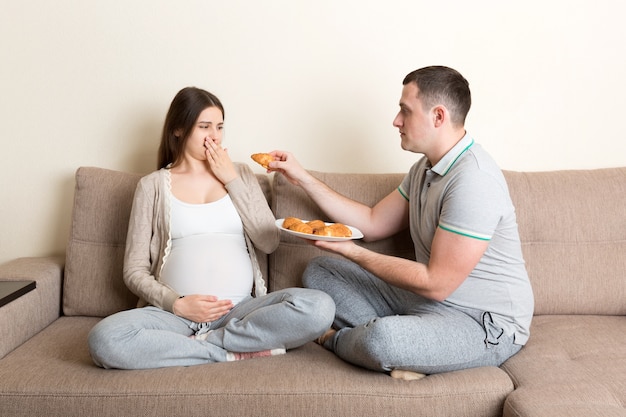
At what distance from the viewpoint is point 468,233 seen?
1.98m

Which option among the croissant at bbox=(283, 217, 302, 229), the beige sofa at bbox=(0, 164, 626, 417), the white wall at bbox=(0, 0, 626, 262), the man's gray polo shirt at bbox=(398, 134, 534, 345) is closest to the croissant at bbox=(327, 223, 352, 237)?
the croissant at bbox=(283, 217, 302, 229)

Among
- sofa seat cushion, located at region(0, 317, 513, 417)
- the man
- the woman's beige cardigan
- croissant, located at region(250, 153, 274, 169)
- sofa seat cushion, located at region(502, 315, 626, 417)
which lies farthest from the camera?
croissant, located at region(250, 153, 274, 169)

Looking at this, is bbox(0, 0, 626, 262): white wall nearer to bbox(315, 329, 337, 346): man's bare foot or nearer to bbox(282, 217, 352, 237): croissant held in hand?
bbox(282, 217, 352, 237): croissant held in hand

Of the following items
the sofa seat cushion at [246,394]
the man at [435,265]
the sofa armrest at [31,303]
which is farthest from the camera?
the sofa armrest at [31,303]

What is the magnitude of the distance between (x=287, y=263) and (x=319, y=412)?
78 centimetres

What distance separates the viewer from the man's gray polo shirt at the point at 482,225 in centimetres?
201

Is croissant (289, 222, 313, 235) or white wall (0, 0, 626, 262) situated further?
white wall (0, 0, 626, 262)

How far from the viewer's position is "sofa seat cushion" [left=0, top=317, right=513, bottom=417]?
1.80 m

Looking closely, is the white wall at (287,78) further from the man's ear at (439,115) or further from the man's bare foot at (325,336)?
the man's bare foot at (325,336)

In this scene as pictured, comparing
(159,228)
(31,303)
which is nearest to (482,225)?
(159,228)

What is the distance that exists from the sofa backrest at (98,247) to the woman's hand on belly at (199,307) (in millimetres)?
360

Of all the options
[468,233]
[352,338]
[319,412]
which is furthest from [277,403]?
[468,233]

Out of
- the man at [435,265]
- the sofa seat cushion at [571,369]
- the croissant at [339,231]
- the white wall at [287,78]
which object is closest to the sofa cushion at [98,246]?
the white wall at [287,78]

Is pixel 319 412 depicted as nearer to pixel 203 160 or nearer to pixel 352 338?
pixel 352 338
